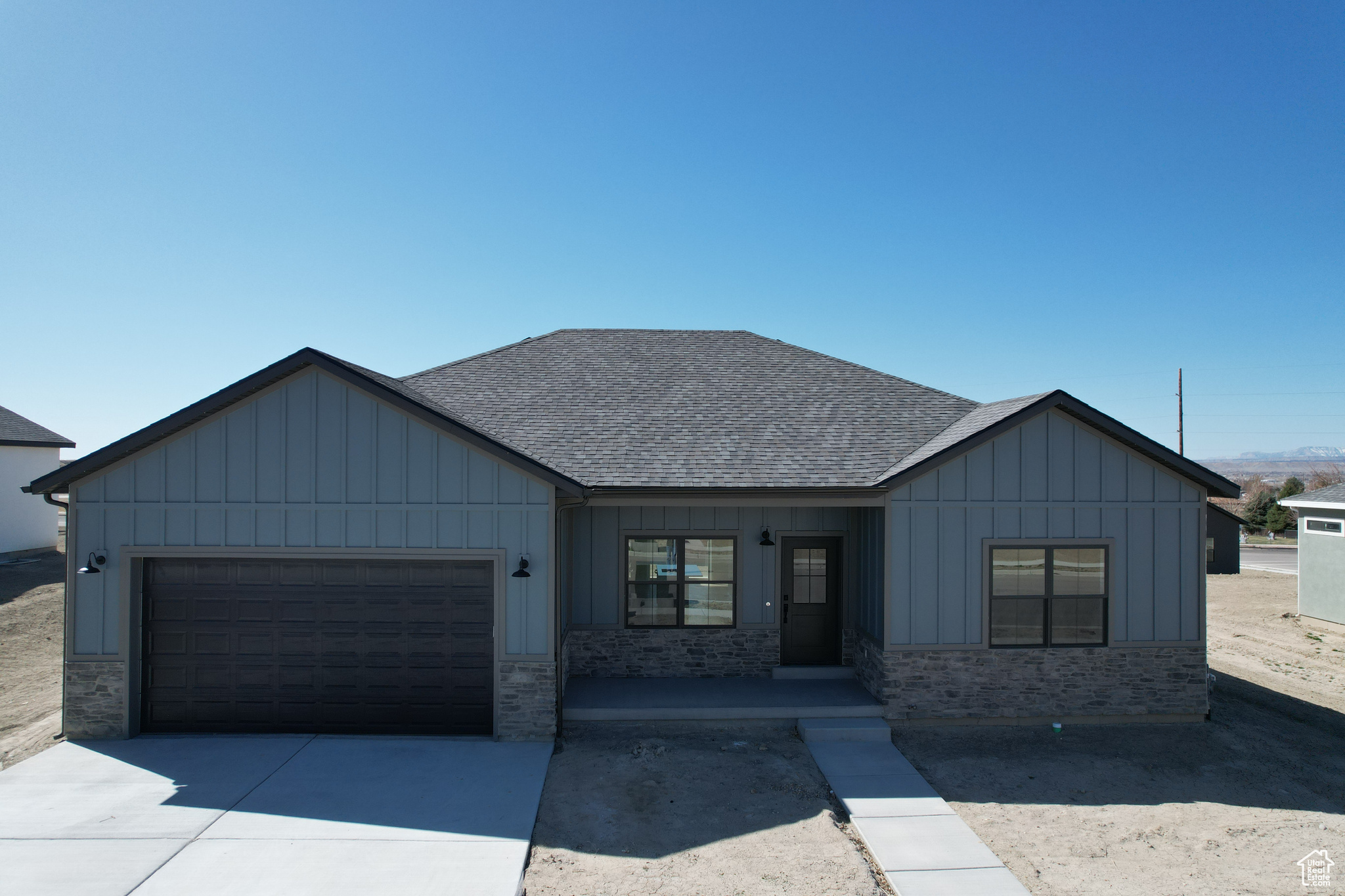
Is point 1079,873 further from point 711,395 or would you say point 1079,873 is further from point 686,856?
point 711,395

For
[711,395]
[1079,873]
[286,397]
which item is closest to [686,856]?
[1079,873]

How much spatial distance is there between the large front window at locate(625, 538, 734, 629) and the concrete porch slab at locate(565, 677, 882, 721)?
0.93 m

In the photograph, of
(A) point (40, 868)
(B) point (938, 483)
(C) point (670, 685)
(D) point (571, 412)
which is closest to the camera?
(A) point (40, 868)

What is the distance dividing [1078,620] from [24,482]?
30925mm

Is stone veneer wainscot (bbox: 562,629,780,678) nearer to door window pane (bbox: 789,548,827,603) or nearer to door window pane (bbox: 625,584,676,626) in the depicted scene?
door window pane (bbox: 625,584,676,626)

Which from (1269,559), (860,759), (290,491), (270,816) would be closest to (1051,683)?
(860,759)

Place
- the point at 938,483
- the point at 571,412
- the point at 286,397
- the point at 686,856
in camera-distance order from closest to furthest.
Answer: the point at 686,856 < the point at 286,397 < the point at 938,483 < the point at 571,412

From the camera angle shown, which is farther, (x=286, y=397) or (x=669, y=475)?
(x=669, y=475)

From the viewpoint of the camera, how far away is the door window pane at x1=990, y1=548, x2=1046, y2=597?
30.2 feet

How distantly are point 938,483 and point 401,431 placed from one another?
6949mm

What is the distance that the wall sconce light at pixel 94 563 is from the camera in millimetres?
8141

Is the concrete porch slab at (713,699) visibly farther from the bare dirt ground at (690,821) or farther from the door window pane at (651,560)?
the door window pane at (651,560)

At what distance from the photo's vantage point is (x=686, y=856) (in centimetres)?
602

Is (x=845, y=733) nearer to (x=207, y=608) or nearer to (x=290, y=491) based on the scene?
(x=290, y=491)
